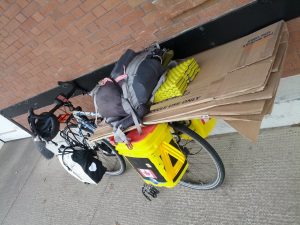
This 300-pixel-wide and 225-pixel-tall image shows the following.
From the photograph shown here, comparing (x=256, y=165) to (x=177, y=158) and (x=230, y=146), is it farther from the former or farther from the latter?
(x=177, y=158)

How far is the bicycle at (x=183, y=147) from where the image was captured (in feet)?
8.05

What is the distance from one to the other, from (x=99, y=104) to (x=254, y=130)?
1185 mm

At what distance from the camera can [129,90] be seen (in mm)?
2254

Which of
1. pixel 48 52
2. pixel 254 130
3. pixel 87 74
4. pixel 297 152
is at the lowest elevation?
pixel 297 152

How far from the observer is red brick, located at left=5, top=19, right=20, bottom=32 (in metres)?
2.98

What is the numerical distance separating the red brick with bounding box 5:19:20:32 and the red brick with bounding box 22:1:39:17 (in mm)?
187

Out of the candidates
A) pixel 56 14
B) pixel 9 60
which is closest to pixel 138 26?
pixel 56 14

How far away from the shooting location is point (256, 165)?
8.73 feet

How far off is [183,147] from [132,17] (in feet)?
3.81

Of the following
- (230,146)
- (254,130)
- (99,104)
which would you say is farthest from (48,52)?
(254,130)

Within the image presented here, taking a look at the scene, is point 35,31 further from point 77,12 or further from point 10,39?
point 77,12

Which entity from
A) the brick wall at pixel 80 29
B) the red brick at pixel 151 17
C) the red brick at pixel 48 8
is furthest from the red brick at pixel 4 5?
the red brick at pixel 151 17

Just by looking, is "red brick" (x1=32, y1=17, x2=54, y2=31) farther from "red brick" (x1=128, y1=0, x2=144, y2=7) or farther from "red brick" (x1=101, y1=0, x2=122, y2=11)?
"red brick" (x1=128, y1=0, x2=144, y2=7)

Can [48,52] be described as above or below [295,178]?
above
